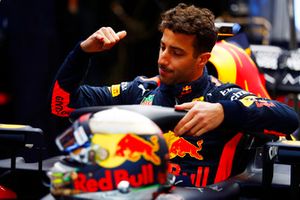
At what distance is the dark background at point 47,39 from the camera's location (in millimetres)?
6945

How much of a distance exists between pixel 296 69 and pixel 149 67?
3.54m

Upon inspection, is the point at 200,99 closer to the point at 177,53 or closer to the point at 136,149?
the point at 177,53

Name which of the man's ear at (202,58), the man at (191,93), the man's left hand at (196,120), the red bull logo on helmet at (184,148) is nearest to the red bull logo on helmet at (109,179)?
the man's left hand at (196,120)

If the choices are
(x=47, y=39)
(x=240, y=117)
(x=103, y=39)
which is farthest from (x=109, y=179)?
(x=47, y=39)

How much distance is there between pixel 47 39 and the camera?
24.1 ft

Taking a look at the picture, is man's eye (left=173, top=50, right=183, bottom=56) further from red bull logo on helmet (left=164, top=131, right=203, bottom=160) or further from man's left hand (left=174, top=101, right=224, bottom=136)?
man's left hand (left=174, top=101, right=224, bottom=136)

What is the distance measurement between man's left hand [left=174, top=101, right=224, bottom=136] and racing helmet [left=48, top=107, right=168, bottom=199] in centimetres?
18

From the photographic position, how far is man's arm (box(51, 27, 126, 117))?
282 centimetres

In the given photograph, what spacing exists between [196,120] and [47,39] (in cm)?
522

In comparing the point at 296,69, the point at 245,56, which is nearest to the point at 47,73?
the point at 296,69

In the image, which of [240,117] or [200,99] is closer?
[240,117]

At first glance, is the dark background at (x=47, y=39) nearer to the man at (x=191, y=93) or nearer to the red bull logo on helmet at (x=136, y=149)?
the man at (x=191, y=93)

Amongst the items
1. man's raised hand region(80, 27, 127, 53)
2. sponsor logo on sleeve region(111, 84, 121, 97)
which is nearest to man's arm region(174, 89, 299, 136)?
man's raised hand region(80, 27, 127, 53)

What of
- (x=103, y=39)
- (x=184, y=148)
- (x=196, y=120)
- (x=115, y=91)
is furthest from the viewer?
(x=115, y=91)
